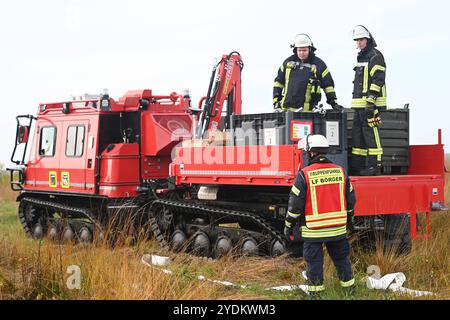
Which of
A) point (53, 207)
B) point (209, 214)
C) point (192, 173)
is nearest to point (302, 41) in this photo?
point (192, 173)

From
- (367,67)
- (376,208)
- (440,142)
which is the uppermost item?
(367,67)

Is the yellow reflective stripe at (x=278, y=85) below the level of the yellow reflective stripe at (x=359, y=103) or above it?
above

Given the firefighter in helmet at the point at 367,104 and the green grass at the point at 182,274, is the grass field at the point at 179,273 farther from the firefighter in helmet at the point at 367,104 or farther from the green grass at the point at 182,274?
the firefighter in helmet at the point at 367,104

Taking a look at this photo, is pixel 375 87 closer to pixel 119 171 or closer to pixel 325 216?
pixel 325 216

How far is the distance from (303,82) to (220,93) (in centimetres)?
232

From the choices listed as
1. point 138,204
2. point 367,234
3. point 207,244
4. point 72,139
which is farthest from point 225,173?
point 72,139

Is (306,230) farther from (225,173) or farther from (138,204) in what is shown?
(138,204)

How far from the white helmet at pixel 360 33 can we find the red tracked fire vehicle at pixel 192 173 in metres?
1.30

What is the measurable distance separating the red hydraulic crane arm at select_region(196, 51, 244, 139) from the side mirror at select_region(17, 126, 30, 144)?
457 cm

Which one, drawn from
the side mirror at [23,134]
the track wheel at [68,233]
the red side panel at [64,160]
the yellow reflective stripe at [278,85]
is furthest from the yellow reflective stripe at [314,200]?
the side mirror at [23,134]

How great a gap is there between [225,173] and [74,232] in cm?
510

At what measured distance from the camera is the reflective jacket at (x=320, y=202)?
7559mm

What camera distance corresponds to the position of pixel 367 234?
10.5 meters

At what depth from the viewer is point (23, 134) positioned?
1518cm
